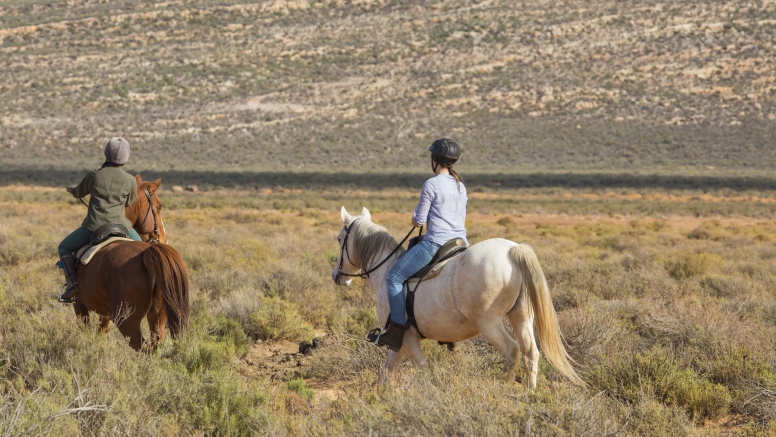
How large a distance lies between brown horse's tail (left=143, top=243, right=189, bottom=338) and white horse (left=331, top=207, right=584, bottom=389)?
1.75 m

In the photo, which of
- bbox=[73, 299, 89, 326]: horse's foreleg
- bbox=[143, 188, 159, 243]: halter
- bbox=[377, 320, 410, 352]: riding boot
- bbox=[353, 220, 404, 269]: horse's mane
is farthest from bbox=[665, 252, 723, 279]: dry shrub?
bbox=[73, 299, 89, 326]: horse's foreleg

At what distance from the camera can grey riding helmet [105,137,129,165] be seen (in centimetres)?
668

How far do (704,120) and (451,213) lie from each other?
6152 centimetres

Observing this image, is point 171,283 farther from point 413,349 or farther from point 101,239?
point 413,349

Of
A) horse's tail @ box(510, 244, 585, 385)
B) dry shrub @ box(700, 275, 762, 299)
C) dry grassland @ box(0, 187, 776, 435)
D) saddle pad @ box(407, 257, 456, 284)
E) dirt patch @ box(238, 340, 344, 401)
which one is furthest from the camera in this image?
dry shrub @ box(700, 275, 762, 299)

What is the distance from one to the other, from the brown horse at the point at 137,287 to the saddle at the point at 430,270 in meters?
1.89

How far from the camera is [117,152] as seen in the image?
22.0 ft

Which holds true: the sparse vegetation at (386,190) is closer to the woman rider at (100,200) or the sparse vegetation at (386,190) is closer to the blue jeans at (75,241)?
the woman rider at (100,200)

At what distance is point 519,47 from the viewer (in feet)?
224

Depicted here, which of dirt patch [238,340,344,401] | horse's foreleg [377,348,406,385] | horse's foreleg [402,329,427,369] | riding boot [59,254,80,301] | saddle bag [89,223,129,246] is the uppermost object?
saddle bag [89,223,129,246]

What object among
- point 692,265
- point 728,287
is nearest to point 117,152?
point 728,287

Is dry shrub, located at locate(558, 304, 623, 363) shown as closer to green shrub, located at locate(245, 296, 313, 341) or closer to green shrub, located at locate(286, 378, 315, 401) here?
green shrub, located at locate(286, 378, 315, 401)

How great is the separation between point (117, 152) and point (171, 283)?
151cm

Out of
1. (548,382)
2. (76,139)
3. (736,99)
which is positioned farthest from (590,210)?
(76,139)
